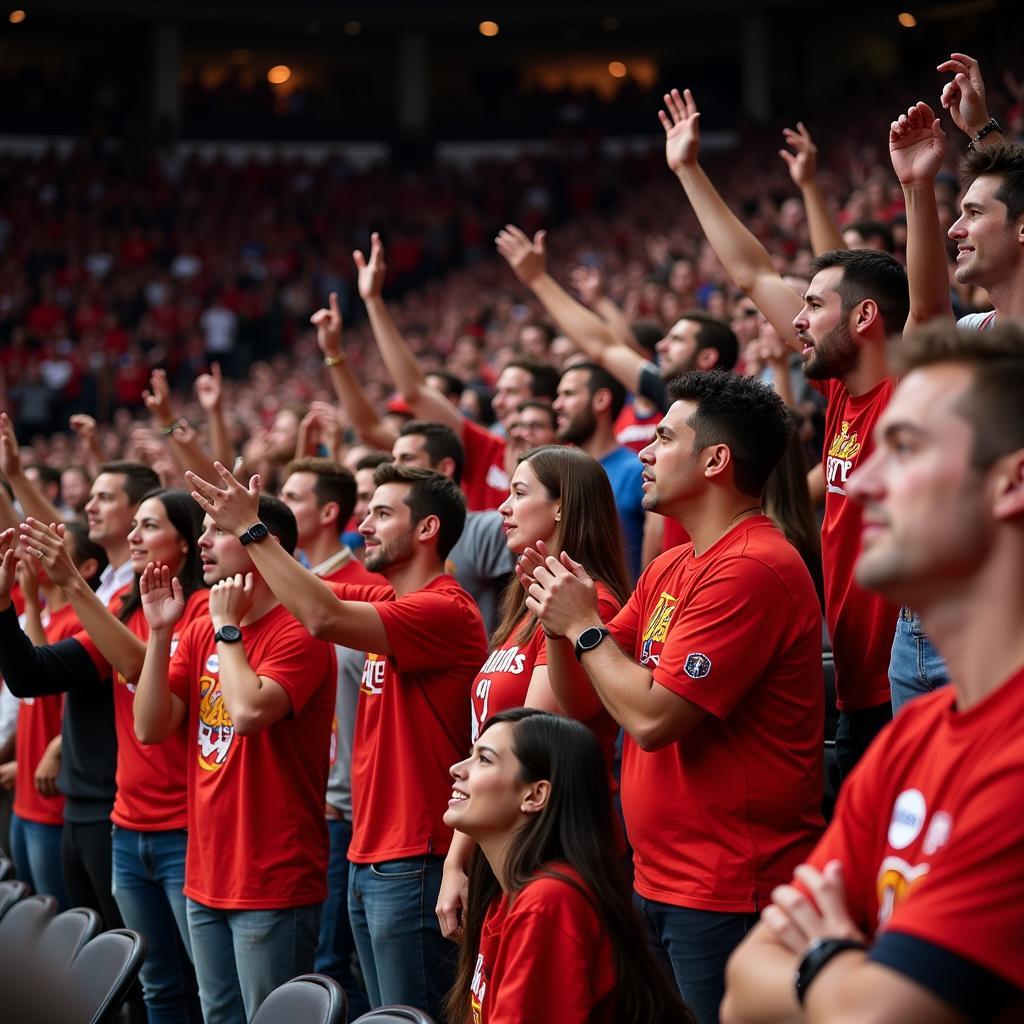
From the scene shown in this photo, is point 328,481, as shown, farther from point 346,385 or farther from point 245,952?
point 245,952

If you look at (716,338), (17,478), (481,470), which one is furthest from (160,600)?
(716,338)

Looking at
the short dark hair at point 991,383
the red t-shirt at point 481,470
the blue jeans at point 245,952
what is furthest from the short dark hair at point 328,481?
the short dark hair at point 991,383

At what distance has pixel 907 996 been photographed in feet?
5.27

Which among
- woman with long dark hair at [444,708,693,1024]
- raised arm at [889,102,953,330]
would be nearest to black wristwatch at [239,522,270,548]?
woman with long dark hair at [444,708,693,1024]

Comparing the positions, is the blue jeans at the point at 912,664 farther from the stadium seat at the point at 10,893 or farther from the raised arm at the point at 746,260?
the stadium seat at the point at 10,893

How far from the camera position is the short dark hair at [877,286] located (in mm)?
3377

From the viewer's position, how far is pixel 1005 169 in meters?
3.10

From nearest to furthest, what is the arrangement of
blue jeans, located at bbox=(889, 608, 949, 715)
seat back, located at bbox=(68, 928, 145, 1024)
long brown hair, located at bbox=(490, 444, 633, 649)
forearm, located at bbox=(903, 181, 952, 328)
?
blue jeans, located at bbox=(889, 608, 949, 715) → forearm, located at bbox=(903, 181, 952, 328) → seat back, located at bbox=(68, 928, 145, 1024) → long brown hair, located at bbox=(490, 444, 633, 649)

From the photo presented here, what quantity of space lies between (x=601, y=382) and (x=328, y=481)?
105 cm

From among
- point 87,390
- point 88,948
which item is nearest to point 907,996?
point 88,948

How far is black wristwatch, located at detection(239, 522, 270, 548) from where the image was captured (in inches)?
138

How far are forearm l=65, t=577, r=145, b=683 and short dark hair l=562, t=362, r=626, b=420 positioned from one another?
1.83 metres

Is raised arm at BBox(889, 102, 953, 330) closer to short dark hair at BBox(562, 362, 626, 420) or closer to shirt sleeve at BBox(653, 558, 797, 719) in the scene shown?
shirt sleeve at BBox(653, 558, 797, 719)

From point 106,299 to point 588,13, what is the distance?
8.62 meters
